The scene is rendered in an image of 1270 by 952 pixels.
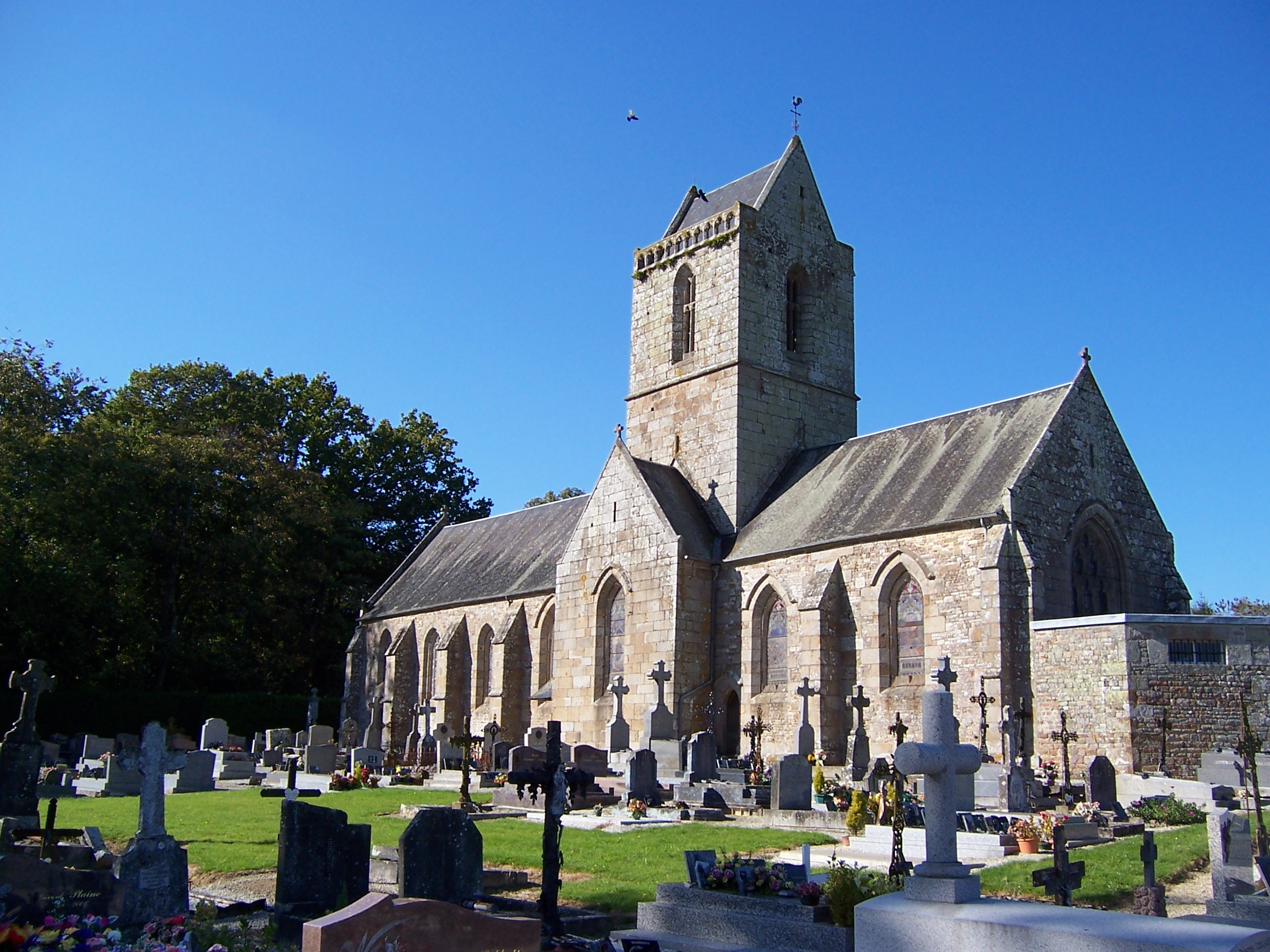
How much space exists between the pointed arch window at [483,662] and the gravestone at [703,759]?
49.8 feet

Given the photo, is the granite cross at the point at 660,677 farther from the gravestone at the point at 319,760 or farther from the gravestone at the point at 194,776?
the gravestone at the point at 194,776

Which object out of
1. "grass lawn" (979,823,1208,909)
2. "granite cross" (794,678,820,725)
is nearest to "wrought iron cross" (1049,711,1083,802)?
"grass lawn" (979,823,1208,909)

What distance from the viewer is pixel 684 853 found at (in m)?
13.0

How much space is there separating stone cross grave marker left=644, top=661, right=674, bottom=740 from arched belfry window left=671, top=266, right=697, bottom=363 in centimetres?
1140

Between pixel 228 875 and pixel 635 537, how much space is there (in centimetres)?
1868

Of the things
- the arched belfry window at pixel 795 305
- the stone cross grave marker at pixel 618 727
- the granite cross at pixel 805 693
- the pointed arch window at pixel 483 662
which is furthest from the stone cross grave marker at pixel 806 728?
the pointed arch window at pixel 483 662

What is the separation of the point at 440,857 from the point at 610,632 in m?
22.2

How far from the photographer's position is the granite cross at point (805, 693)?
2508cm

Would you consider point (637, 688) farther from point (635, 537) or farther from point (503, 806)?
point (503, 806)

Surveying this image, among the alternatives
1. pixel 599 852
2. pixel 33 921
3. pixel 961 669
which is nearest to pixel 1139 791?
pixel 961 669

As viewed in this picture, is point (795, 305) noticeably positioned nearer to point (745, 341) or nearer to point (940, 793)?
point (745, 341)

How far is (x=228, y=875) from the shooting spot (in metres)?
13.6

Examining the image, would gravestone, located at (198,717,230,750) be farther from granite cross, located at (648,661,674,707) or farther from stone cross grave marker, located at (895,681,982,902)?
stone cross grave marker, located at (895,681,982,902)

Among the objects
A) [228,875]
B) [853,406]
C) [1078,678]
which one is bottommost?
[228,875]
